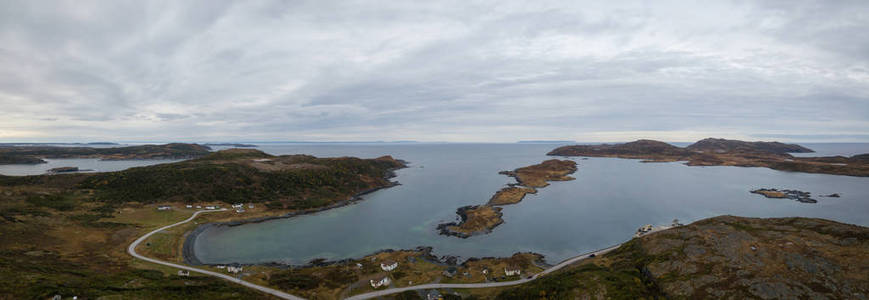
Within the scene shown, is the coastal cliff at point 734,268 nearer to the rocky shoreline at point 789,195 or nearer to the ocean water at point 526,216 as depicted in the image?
the ocean water at point 526,216

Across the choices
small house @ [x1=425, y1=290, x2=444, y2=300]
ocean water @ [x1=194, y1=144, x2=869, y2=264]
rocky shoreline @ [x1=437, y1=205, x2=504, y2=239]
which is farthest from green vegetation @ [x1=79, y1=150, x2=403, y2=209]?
small house @ [x1=425, y1=290, x2=444, y2=300]

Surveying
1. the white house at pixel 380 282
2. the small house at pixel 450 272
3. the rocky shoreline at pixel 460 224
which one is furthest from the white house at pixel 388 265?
the rocky shoreline at pixel 460 224

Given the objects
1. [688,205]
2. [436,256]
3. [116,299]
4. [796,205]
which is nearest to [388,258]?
[436,256]

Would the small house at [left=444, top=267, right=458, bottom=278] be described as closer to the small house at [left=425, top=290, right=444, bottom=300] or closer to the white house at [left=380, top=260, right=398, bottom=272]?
the small house at [left=425, top=290, right=444, bottom=300]

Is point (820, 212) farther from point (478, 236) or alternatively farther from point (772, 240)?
point (478, 236)

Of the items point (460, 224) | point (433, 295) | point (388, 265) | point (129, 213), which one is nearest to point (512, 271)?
point (433, 295)
